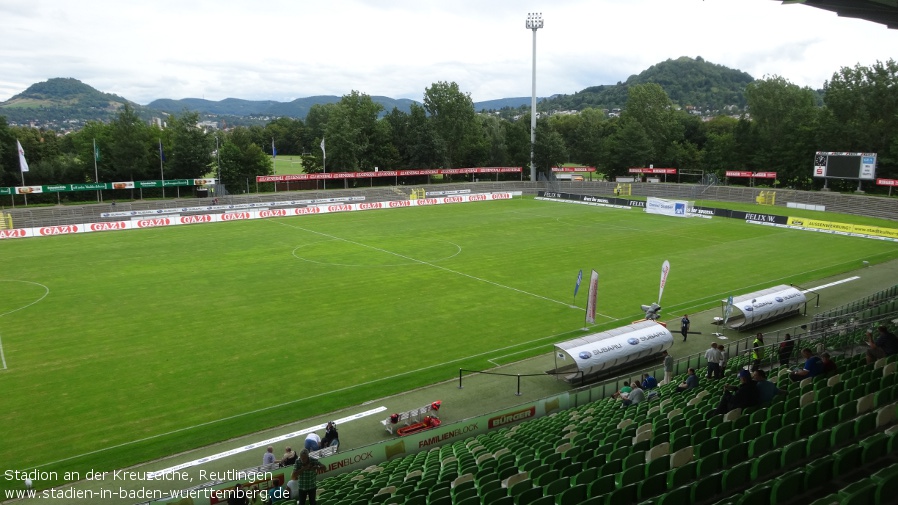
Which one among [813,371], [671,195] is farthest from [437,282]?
[671,195]

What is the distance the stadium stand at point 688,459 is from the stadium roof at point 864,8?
1254 cm

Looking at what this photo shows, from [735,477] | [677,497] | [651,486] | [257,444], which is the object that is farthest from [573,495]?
[257,444]

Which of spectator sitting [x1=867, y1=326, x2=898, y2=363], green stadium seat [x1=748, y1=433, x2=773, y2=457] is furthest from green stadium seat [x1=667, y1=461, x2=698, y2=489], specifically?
spectator sitting [x1=867, y1=326, x2=898, y2=363]

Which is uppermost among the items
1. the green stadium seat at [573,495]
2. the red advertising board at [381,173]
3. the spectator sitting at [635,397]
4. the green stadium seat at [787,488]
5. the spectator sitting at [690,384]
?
the red advertising board at [381,173]

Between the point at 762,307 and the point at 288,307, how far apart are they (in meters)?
23.1

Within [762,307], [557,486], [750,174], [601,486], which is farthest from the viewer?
[750,174]

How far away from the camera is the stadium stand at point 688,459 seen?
8898mm

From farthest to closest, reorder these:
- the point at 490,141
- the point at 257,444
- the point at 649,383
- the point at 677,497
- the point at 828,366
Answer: the point at 490,141
the point at 649,383
the point at 257,444
the point at 828,366
the point at 677,497

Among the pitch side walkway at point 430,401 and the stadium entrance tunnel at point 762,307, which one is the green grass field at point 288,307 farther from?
the stadium entrance tunnel at point 762,307

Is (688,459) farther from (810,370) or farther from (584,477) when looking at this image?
(810,370)

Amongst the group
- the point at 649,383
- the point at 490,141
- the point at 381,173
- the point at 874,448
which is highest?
the point at 490,141

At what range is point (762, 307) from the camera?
92.1 feet

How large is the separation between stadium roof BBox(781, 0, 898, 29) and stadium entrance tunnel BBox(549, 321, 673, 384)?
13.1m

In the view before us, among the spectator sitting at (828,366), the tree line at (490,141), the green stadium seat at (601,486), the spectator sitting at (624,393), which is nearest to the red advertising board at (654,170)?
the tree line at (490,141)
